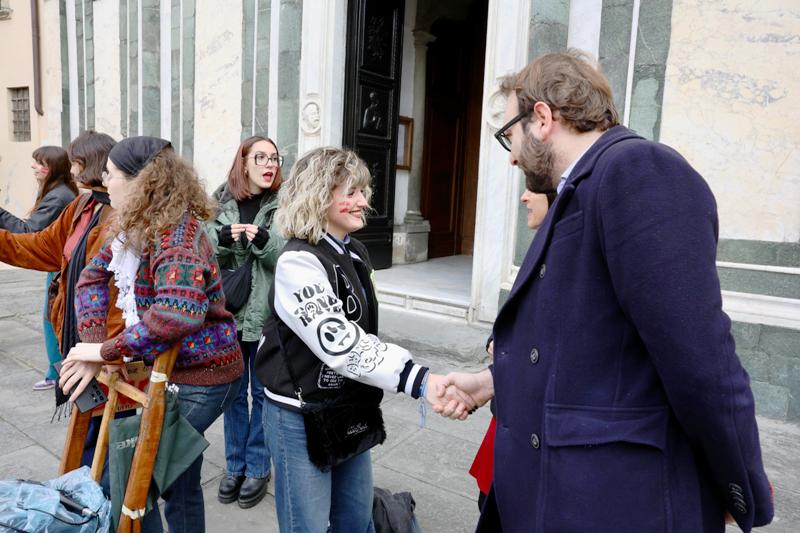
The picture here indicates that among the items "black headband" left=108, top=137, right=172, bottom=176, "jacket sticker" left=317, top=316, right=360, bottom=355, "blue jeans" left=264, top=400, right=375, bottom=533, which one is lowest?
"blue jeans" left=264, top=400, right=375, bottom=533

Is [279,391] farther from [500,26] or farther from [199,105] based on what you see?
[199,105]

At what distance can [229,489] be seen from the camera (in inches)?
112

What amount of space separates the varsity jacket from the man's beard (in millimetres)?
652

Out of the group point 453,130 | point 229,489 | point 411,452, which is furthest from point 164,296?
point 453,130

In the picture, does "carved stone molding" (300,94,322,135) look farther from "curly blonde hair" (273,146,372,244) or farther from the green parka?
"curly blonde hair" (273,146,372,244)

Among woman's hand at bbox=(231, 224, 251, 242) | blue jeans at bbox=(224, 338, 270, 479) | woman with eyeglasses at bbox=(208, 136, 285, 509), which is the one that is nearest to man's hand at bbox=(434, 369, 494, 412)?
woman with eyeglasses at bbox=(208, 136, 285, 509)

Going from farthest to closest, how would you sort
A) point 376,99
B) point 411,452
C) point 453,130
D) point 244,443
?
point 453,130 < point 376,99 < point 411,452 < point 244,443

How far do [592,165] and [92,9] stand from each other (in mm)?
10426

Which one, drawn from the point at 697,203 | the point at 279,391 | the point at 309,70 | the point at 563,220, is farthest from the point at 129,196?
the point at 309,70

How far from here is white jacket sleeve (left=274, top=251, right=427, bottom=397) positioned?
164 cm

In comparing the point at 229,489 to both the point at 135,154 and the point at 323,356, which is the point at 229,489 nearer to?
the point at 323,356

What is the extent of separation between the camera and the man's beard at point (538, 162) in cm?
126

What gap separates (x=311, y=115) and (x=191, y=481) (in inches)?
196

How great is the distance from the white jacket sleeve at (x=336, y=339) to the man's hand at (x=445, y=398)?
39 millimetres
